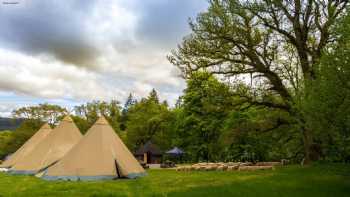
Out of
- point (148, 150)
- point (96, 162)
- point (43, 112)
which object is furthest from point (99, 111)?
point (96, 162)

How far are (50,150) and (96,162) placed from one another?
6.78m

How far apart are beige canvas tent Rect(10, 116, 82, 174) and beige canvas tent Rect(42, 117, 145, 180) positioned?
494cm

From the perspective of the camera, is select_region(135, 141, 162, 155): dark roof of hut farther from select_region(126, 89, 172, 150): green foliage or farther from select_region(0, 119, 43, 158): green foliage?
select_region(0, 119, 43, 158): green foliage

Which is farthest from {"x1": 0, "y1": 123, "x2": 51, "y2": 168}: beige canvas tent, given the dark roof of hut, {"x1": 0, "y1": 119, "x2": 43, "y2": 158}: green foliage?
{"x1": 0, "y1": 119, "x2": 43, "y2": 158}: green foliage

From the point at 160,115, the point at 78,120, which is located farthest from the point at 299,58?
the point at 78,120

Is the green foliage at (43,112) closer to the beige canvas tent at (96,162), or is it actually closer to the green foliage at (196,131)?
the green foliage at (196,131)

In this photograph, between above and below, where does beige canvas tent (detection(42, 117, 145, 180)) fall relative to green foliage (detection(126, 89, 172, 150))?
below

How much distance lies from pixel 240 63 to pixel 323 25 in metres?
4.42

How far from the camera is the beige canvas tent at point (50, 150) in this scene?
23.7 m

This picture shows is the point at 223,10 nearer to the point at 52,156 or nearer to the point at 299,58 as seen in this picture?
the point at 299,58

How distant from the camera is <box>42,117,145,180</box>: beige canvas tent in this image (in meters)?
18.2

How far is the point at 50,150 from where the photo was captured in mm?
24141

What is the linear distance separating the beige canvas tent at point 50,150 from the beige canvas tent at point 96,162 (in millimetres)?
4939

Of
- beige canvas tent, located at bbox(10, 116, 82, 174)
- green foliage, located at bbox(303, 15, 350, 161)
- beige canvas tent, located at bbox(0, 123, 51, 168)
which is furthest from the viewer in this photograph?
beige canvas tent, located at bbox(0, 123, 51, 168)
